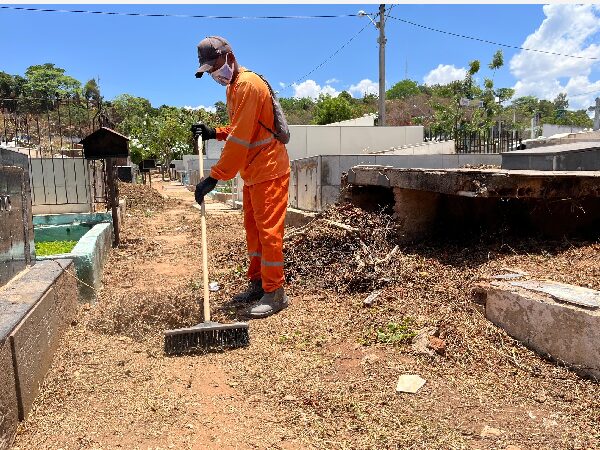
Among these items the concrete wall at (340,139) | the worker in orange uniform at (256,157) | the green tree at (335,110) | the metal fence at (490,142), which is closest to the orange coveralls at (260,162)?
the worker in orange uniform at (256,157)

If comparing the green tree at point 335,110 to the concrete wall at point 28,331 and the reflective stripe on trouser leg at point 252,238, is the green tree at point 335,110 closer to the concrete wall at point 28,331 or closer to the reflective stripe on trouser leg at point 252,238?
the reflective stripe on trouser leg at point 252,238

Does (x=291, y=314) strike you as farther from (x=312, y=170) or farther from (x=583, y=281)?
(x=312, y=170)

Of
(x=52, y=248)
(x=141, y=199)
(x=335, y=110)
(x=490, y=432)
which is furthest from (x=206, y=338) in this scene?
(x=335, y=110)

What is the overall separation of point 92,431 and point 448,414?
161cm

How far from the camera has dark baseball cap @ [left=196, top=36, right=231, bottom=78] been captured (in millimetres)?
3719

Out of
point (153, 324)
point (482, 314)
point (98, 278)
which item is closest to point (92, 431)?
point (153, 324)

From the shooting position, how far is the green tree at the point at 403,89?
261ft

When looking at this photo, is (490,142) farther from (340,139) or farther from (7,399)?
(7,399)

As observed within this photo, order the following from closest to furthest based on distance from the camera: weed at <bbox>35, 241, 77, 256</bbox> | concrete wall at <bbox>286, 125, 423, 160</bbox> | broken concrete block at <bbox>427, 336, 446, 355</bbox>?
broken concrete block at <bbox>427, 336, 446, 355</bbox> < weed at <bbox>35, 241, 77, 256</bbox> < concrete wall at <bbox>286, 125, 423, 160</bbox>

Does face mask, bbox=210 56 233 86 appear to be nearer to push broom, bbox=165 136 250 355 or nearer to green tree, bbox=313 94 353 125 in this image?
push broom, bbox=165 136 250 355

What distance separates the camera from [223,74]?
379 cm

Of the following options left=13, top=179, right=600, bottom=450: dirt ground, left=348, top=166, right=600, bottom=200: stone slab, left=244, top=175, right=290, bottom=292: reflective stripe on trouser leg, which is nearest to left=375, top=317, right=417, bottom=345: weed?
left=13, top=179, right=600, bottom=450: dirt ground

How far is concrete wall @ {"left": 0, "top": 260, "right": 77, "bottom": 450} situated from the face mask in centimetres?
178

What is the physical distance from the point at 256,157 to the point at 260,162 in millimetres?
53
